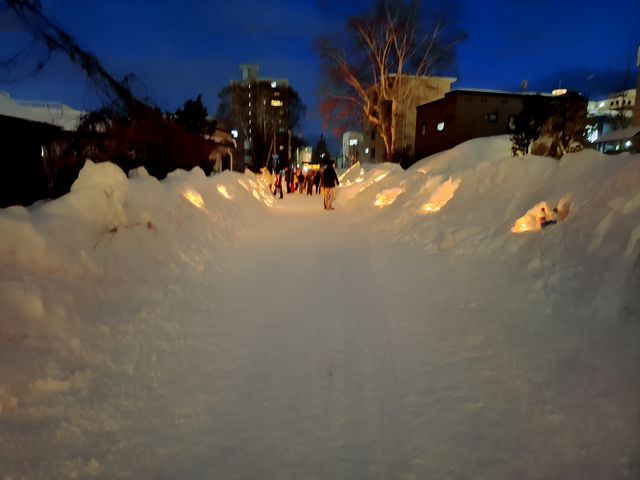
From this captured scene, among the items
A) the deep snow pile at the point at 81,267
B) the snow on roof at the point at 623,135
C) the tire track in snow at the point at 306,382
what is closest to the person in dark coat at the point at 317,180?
the snow on roof at the point at 623,135

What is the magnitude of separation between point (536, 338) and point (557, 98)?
1516cm

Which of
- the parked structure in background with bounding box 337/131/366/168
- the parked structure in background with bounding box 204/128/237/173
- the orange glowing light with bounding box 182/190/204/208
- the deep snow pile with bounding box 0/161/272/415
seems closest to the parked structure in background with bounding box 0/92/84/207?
the orange glowing light with bounding box 182/190/204/208

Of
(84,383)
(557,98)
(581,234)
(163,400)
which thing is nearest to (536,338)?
(581,234)

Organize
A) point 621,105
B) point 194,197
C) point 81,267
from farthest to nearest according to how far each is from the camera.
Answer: point 621,105 → point 194,197 → point 81,267

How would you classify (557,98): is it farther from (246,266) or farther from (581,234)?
(246,266)

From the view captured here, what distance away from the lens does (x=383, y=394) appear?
3.34 meters

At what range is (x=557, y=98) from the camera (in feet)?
52.2

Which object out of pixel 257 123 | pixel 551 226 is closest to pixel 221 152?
pixel 551 226

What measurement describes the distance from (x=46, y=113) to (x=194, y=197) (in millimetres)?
5344

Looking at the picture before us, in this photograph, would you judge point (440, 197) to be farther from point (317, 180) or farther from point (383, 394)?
point (317, 180)

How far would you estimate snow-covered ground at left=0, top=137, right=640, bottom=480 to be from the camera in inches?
106

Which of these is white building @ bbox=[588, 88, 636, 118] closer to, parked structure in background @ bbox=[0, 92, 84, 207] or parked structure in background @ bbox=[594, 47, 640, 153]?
parked structure in background @ bbox=[594, 47, 640, 153]

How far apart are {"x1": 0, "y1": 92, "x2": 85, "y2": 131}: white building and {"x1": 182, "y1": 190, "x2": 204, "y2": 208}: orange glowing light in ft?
11.2

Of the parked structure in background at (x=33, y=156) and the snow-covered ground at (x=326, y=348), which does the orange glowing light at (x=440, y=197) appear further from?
the parked structure in background at (x=33, y=156)
